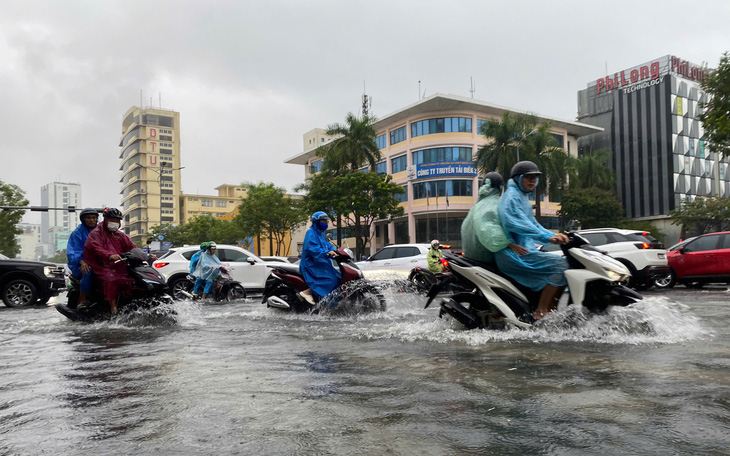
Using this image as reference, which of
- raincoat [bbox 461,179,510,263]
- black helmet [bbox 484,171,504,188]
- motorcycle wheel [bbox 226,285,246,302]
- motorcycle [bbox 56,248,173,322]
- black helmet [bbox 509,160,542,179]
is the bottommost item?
motorcycle wheel [bbox 226,285,246,302]

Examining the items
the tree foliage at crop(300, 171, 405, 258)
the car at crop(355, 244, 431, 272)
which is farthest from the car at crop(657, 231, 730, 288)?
the tree foliage at crop(300, 171, 405, 258)

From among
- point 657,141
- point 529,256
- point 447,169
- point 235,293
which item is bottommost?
point 235,293

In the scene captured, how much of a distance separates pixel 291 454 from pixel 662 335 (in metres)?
4.48

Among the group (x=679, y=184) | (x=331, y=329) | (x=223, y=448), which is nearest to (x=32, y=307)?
(x=331, y=329)

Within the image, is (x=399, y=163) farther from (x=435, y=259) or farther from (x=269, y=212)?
(x=435, y=259)

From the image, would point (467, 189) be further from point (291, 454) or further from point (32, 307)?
point (291, 454)

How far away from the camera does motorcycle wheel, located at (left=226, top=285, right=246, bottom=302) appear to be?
14.1 m

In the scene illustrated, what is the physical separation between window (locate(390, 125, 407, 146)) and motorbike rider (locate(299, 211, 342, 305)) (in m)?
47.5

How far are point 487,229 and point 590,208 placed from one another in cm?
5106

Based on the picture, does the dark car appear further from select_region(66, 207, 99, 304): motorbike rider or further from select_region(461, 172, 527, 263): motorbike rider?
select_region(461, 172, 527, 263): motorbike rider

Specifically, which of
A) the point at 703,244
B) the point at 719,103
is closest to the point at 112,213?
the point at 703,244

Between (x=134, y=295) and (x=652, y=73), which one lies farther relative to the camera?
(x=652, y=73)

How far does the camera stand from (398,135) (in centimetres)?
5725

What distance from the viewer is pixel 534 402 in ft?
11.2
